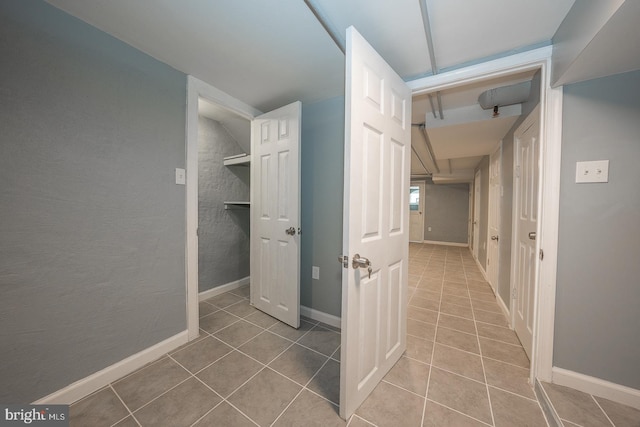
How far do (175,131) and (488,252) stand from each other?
4435mm

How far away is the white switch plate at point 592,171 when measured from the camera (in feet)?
3.96

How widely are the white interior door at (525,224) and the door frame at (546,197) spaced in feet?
0.69

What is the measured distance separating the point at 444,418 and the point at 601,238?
1.35 m

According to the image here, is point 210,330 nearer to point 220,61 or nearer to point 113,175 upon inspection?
point 113,175

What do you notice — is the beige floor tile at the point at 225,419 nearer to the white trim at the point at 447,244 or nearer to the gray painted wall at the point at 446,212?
the white trim at the point at 447,244

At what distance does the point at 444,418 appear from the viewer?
116cm

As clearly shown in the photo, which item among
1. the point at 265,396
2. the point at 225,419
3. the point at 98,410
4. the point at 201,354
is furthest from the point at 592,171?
the point at 98,410

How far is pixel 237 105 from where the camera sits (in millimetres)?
2125

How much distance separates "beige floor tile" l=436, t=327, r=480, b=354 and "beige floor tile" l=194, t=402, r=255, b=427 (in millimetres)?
1596

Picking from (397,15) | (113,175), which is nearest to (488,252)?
(397,15)

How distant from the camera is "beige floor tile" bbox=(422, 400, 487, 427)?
3.68ft

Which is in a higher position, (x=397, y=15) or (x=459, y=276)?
(x=397, y=15)

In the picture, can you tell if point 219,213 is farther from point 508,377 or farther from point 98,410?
point 508,377

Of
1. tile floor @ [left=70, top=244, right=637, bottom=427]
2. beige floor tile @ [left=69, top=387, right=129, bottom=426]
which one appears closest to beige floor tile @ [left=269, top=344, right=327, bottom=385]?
tile floor @ [left=70, top=244, right=637, bottom=427]
